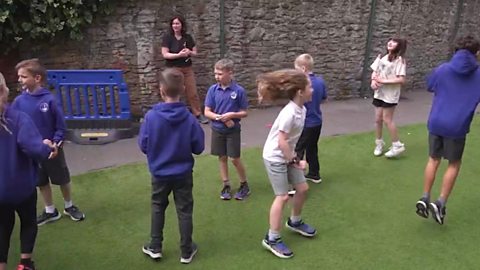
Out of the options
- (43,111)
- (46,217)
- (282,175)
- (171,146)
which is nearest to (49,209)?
(46,217)

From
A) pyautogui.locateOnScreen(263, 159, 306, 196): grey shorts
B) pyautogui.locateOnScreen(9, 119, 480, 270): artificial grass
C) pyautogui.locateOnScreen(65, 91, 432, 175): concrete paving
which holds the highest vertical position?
pyautogui.locateOnScreen(263, 159, 306, 196): grey shorts

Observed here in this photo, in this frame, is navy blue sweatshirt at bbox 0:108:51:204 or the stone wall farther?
the stone wall

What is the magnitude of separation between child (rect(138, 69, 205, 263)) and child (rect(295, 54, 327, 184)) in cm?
162

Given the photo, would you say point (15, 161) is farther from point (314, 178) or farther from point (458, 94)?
point (458, 94)

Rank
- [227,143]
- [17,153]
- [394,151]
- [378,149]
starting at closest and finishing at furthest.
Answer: [17,153], [227,143], [394,151], [378,149]

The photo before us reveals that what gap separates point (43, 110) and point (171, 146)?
132 cm

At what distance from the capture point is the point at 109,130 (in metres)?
7.24

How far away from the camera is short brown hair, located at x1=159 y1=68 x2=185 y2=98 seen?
3.66m

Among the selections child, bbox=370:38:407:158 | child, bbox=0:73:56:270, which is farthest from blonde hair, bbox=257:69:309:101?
child, bbox=370:38:407:158

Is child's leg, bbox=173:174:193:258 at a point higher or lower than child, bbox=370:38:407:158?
lower

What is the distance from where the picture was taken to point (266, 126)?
26.3 ft

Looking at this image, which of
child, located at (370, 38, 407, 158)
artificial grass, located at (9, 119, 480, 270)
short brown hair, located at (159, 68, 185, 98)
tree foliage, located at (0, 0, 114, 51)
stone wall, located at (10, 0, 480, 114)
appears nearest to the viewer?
short brown hair, located at (159, 68, 185, 98)

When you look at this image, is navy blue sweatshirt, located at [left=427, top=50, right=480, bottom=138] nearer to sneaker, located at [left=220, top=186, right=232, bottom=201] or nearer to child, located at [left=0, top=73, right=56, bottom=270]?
sneaker, located at [left=220, top=186, right=232, bottom=201]

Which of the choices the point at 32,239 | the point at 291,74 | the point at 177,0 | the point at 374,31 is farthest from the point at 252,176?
the point at 374,31
